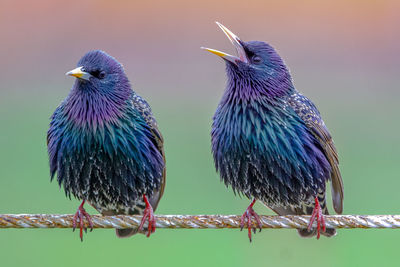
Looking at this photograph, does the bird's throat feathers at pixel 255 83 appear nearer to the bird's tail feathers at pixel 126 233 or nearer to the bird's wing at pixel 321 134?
the bird's wing at pixel 321 134

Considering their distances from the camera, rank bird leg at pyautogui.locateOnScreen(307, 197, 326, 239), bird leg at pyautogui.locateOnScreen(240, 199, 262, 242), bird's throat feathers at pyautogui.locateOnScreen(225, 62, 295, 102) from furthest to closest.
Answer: bird's throat feathers at pyautogui.locateOnScreen(225, 62, 295, 102) < bird leg at pyautogui.locateOnScreen(307, 197, 326, 239) < bird leg at pyautogui.locateOnScreen(240, 199, 262, 242)

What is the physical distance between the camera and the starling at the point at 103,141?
452 cm

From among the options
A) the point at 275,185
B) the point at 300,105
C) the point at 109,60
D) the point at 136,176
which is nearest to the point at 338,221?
the point at 275,185

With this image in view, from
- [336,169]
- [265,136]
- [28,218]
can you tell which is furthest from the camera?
[336,169]

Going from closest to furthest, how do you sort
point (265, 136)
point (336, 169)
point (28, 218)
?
point (28, 218) < point (265, 136) < point (336, 169)

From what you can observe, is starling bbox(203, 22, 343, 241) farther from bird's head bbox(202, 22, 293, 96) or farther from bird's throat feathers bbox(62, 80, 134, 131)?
bird's throat feathers bbox(62, 80, 134, 131)

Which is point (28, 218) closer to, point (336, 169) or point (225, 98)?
point (225, 98)

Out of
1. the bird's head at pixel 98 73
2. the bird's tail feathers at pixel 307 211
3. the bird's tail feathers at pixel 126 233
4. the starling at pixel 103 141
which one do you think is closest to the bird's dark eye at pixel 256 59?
the starling at pixel 103 141

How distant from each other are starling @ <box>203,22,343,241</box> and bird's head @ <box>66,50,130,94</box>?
0.71m

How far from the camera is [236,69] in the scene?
4.75 metres

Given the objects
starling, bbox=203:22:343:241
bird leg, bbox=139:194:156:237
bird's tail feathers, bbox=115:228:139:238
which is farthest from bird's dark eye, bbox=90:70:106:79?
bird's tail feathers, bbox=115:228:139:238

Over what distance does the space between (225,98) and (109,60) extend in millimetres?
816

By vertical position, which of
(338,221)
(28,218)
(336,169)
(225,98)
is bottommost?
(28,218)

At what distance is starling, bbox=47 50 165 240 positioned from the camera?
178 inches
